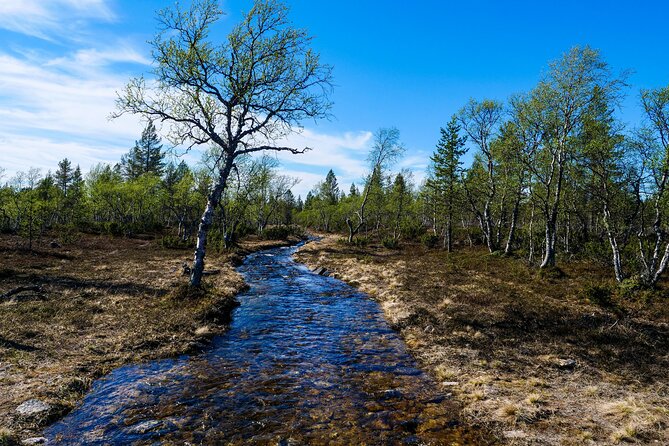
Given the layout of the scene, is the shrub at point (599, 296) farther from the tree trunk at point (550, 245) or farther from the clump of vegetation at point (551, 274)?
the tree trunk at point (550, 245)

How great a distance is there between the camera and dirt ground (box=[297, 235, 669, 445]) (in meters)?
6.54

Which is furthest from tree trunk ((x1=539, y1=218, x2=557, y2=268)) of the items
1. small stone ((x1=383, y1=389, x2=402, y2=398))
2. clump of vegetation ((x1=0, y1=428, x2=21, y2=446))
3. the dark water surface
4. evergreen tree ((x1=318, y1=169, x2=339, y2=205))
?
evergreen tree ((x1=318, y1=169, x2=339, y2=205))

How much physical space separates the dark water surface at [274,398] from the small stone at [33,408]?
40cm

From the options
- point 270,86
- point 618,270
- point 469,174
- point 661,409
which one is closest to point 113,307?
point 270,86

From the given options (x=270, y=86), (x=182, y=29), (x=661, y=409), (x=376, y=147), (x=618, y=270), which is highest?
(x=376, y=147)

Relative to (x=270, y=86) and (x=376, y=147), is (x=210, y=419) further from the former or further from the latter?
(x=376, y=147)

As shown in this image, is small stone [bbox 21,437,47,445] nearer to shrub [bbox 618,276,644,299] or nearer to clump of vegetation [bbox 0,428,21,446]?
clump of vegetation [bbox 0,428,21,446]

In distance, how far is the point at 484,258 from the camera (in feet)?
94.6

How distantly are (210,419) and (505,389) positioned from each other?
660cm

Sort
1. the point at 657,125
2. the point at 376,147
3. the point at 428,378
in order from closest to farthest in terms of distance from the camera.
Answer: the point at 428,378
the point at 657,125
the point at 376,147

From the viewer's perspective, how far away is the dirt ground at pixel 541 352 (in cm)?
654

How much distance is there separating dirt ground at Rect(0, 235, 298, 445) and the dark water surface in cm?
52

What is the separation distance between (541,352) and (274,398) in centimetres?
834

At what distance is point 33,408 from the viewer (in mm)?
6109
